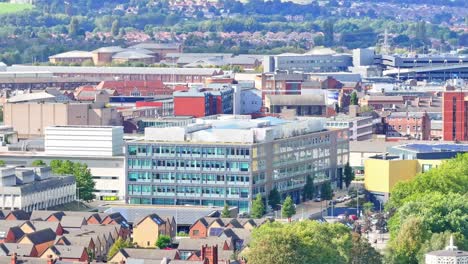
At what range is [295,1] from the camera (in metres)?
186

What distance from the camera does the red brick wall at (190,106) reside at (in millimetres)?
74938

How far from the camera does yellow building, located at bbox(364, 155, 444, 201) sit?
2244 inches

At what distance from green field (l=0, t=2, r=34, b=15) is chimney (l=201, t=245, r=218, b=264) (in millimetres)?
112029

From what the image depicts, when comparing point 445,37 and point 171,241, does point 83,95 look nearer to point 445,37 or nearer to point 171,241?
point 171,241

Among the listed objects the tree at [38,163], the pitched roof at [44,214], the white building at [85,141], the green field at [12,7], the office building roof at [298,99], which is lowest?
the pitched roof at [44,214]

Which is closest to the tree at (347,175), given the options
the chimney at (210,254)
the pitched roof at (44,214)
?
the pitched roof at (44,214)

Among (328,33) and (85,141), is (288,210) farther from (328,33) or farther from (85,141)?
(328,33)

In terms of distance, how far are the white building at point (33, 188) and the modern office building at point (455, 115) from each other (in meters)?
21.6

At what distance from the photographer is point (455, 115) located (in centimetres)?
7244

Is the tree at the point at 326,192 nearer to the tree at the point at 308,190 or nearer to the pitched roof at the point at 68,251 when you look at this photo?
the tree at the point at 308,190

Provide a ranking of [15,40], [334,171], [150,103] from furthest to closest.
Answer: [15,40] < [150,103] < [334,171]

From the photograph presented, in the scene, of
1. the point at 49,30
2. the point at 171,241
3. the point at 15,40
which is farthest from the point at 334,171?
the point at 49,30

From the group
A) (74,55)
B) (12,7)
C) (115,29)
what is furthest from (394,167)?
(12,7)

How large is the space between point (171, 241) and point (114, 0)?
129 m
